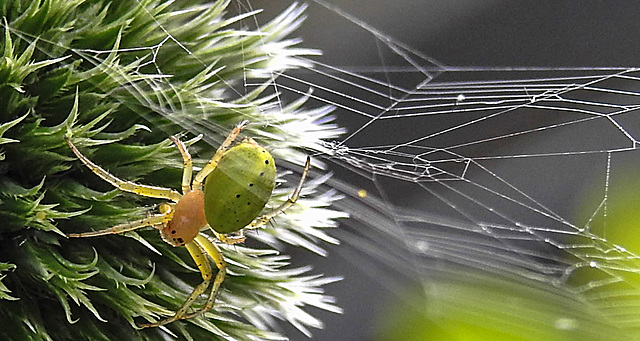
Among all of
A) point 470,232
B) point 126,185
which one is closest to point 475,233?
point 470,232

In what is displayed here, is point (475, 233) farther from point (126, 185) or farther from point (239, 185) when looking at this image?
point (126, 185)

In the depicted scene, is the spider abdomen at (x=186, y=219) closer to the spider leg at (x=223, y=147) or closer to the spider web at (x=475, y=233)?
the spider leg at (x=223, y=147)

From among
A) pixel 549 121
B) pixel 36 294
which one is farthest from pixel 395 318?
pixel 36 294

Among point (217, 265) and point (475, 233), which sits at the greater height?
point (475, 233)

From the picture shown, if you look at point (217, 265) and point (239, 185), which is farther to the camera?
point (217, 265)

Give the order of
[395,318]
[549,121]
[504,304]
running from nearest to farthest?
1. [504,304]
2. [549,121]
3. [395,318]

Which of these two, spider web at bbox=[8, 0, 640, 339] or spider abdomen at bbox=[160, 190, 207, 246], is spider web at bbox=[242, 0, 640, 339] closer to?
spider web at bbox=[8, 0, 640, 339]

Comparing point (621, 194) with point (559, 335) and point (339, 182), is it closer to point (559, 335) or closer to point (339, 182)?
point (559, 335)
